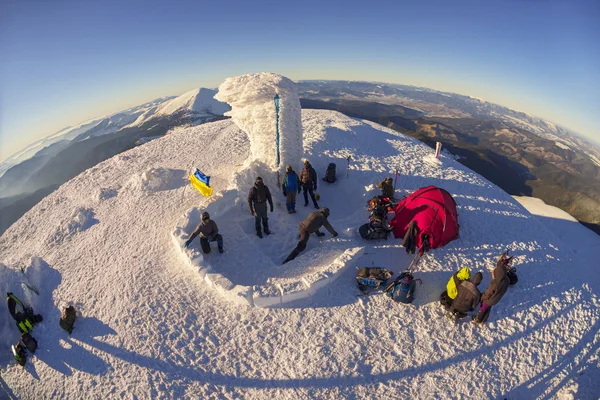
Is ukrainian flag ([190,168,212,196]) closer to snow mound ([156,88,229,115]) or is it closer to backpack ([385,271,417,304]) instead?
backpack ([385,271,417,304])

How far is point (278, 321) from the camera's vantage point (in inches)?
280

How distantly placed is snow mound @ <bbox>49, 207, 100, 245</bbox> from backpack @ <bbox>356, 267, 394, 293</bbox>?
40.4 ft

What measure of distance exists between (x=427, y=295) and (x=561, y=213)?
1042 inches

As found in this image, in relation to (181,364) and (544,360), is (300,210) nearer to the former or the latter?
(181,364)

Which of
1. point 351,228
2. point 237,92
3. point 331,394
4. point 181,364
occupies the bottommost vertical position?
point 331,394

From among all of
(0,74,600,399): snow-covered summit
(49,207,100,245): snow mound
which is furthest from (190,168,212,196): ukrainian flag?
(49,207,100,245): snow mound

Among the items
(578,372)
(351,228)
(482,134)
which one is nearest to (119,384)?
(351,228)

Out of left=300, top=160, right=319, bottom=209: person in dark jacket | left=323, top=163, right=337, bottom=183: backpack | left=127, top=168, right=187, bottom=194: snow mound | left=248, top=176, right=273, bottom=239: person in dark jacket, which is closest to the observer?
left=248, top=176, right=273, bottom=239: person in dark jacket

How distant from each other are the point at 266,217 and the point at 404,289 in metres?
5.54

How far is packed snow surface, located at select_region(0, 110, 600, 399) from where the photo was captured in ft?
20.4

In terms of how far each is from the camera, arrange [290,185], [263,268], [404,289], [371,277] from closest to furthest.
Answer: [404,289], [371,277], [263,268], [290,185]

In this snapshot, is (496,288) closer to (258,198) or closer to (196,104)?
(258,198)

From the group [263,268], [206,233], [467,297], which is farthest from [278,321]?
[467,297]

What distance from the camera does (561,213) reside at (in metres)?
24.0
